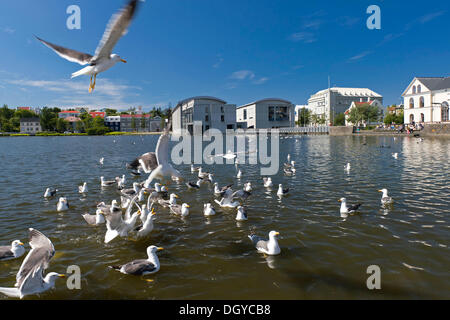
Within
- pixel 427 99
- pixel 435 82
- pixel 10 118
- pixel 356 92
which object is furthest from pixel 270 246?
pixel 10 118

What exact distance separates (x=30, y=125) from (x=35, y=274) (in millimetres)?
198049

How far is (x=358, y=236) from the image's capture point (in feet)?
29.3

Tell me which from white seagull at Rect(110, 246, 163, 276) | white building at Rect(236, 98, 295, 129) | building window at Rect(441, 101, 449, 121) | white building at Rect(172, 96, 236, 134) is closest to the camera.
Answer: white seagull at Rect(110, 246, 163, 276)

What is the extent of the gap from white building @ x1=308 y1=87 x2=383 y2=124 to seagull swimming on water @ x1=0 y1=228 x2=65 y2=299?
156 m

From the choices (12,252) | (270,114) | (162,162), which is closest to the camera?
(12,252)

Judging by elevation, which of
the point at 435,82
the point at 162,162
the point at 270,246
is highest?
the point at 435,82

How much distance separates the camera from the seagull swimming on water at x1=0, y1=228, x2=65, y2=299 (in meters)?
5.89

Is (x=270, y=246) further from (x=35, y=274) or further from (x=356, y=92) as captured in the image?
(x=356, y=92)

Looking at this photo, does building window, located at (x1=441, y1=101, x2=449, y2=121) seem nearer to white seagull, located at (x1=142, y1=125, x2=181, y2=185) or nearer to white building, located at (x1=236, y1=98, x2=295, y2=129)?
white building, located at (x1=236, y1=98, x2=295, y2=129)

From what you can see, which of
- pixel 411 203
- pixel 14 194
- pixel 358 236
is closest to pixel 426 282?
pixel 358 236

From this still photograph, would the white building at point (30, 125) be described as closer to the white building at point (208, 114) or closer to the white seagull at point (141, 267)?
the white building at point (208, 114)

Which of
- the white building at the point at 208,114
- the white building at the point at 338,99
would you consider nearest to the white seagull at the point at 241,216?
the white building at the point at 208,114

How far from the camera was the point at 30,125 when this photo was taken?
16612cm

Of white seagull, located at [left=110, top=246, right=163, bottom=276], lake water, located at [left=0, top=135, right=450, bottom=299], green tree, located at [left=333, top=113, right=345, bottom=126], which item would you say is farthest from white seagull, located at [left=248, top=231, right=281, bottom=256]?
green tree, located at [left=333, top=113, right=345, bottom=126]
